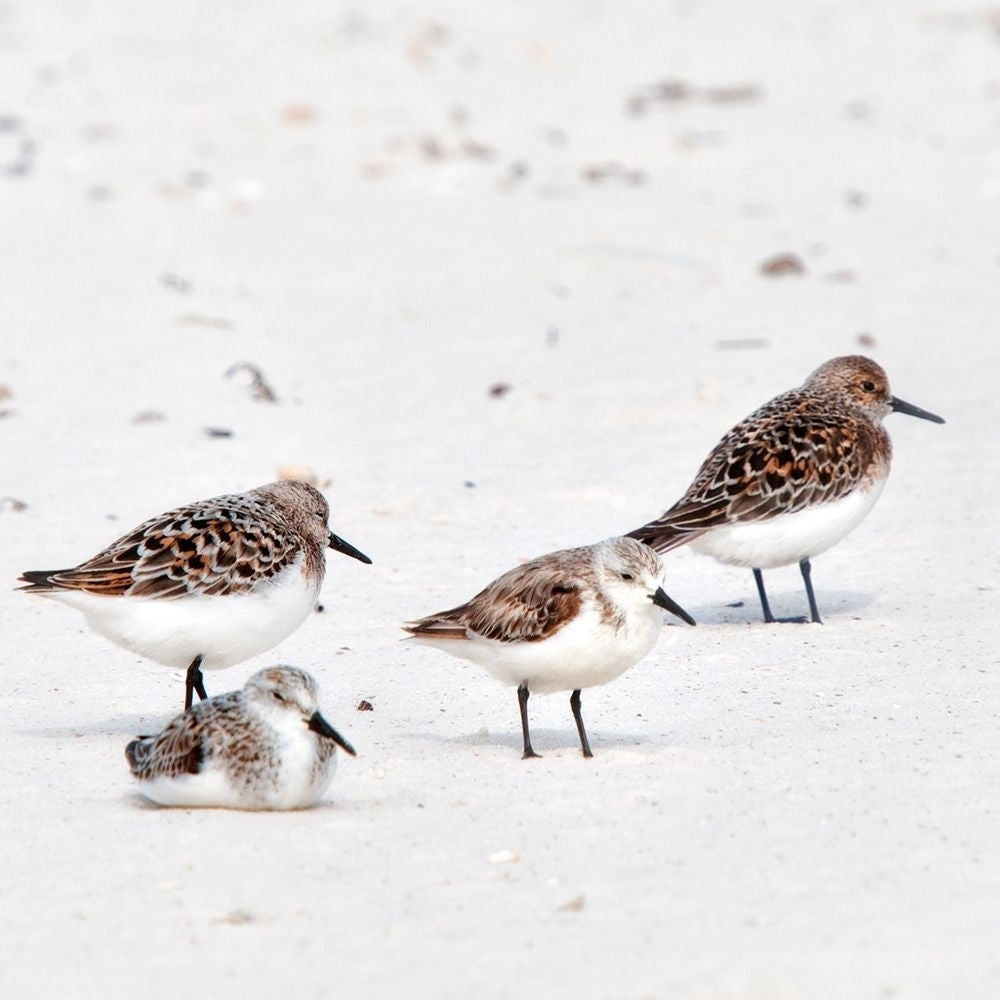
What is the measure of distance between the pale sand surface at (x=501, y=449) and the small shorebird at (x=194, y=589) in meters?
0.40

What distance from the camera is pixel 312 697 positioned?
5.34 metres

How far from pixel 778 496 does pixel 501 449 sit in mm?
2521

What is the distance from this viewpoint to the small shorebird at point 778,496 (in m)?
7.57

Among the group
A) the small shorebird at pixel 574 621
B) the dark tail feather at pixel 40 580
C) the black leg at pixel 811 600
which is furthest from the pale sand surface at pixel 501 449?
the dark tail feather at pixel 40 580

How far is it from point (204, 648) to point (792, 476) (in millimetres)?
2828

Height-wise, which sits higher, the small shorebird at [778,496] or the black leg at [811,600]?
the small shorebird at [778,496]

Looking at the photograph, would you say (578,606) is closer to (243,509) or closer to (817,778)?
(817,778)

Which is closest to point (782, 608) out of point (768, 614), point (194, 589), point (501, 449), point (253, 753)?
point (768, 614)

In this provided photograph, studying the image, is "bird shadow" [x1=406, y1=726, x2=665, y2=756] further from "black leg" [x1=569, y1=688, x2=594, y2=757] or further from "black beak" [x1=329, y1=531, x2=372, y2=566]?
"black beak" [x1=329, y1=531, x2=372, y2=566]

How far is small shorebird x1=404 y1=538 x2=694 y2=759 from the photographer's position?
5734 millimetres

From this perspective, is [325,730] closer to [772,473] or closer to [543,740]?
[543,740]

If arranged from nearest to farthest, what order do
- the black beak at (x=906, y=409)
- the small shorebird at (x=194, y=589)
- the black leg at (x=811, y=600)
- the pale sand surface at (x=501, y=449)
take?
the pale sand surface at (x=501, y=449)
the small shorebird at (x=194, y=589)
the black leg at (x=811, y=600)
the black beak at (x=906, y=409)

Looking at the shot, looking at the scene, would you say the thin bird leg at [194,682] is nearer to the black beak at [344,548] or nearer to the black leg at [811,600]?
the black beak at [344,548]

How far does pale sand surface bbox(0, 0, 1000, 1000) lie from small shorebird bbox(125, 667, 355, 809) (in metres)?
0.10
